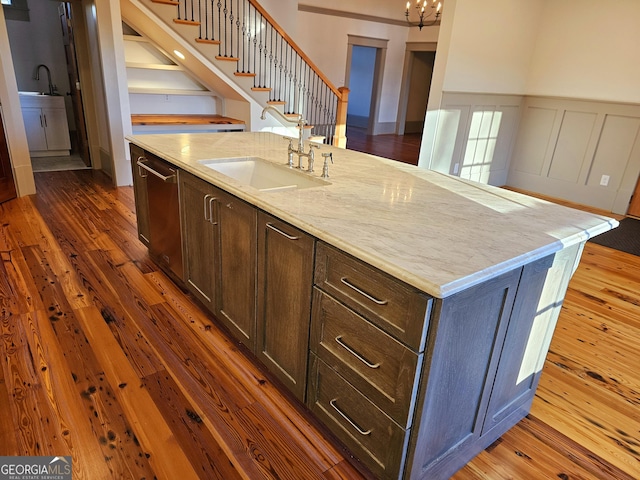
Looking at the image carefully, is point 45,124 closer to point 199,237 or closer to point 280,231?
point 199,237

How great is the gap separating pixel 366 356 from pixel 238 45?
231 inches

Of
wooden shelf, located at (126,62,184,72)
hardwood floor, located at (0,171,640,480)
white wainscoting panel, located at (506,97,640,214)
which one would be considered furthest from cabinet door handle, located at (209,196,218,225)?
white wainscoting panel, located at (506,97,640,214)

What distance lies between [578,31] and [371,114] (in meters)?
5.71

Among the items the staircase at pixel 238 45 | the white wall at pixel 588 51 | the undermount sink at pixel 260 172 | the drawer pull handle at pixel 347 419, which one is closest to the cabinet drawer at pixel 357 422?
the drawer pull handle at pixel 347 419

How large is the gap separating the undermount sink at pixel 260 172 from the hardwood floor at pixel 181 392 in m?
0.89

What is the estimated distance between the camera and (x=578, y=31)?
527cm

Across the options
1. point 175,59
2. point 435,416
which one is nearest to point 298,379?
point 435,416

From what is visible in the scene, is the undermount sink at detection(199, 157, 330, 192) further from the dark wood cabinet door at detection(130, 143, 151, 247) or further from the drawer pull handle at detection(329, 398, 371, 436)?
the drawer pull handle at detection(329, 398, 371, 436)

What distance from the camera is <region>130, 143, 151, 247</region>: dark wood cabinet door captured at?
9.86 ft

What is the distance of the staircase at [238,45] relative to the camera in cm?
513

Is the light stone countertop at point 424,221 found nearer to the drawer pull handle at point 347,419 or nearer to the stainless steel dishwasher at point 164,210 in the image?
the stainless steel dishwasher at point 164,210

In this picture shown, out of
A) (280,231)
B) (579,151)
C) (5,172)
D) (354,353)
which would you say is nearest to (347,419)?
(354,353)

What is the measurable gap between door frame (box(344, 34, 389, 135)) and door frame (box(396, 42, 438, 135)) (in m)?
0.69

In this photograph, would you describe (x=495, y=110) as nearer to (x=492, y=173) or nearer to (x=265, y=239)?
(x=492, y=173)
